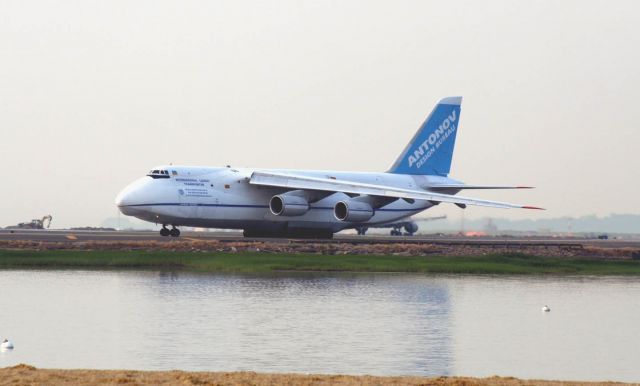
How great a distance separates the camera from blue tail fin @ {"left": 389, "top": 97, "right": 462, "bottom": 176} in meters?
66.3

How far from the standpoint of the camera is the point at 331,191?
56.2 meters

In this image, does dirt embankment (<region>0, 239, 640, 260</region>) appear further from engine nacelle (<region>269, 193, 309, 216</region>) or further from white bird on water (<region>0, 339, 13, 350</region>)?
white bird on water (<region>0, 339, 13, 350</region>)

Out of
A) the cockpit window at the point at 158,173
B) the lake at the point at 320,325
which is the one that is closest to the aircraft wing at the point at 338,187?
the cockpit window at the point at 158,173

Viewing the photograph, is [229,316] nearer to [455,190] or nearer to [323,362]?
[323,362]

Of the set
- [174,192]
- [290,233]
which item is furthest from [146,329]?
[290,233]

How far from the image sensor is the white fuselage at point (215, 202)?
5253 centimetres

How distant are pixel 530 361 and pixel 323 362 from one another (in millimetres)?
3725

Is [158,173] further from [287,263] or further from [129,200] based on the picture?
[287,263]

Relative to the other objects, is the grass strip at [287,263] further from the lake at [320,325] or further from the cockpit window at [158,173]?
the cockpit window at [158,173]

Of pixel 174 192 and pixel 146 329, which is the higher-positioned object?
pixel 174 192

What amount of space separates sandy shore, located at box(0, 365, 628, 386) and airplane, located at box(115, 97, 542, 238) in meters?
36.0

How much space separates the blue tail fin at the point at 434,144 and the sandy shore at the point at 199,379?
49.5 metres

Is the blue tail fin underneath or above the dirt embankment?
above

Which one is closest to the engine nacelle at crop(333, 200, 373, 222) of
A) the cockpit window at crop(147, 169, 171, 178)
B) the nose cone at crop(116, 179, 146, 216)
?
the cockpit window at crop(147, 169, 171, 178)
